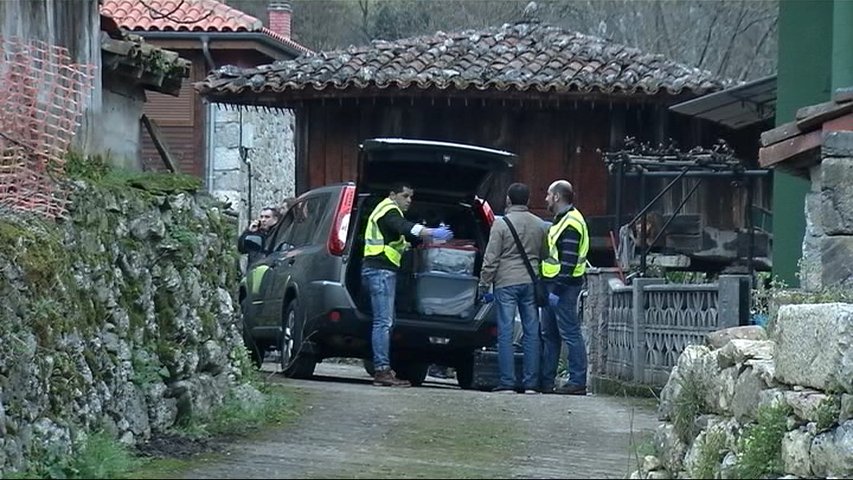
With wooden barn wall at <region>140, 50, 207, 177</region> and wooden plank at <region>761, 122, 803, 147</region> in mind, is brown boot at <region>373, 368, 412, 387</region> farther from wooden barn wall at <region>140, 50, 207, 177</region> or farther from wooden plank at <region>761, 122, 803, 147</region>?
wooden barn wall at <region>140, 50, 207, 177</region>

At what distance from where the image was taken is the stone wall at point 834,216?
32.7 feet

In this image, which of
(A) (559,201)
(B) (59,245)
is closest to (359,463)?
(B) (59,245)

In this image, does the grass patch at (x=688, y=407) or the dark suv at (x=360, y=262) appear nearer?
the grass patch at (x=688, y=407)

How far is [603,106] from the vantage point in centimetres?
2014

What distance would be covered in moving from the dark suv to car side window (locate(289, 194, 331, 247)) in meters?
0.02

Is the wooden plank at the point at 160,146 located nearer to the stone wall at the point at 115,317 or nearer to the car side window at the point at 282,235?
the stone wall at the point at 115,317

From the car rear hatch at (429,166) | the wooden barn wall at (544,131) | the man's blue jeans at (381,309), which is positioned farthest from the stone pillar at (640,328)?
the wooden barn wall at (544,131)

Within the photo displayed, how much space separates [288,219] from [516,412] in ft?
16.2

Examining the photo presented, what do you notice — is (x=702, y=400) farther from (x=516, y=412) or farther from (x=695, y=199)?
(x=695, y=199)

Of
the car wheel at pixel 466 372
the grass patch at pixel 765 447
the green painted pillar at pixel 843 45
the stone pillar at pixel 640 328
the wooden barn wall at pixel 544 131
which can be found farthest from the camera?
the wooden barn wall at pixel 544 131

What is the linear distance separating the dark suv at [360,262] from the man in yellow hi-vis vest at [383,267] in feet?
1.21

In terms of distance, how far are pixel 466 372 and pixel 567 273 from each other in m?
1.72

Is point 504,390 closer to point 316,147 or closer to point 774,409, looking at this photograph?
point 774,409

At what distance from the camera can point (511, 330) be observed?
45.2 ft
